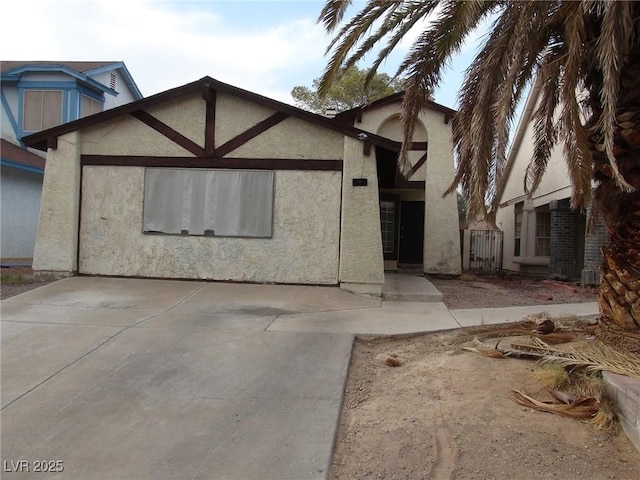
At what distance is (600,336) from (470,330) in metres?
1.68

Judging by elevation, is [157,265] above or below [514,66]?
below


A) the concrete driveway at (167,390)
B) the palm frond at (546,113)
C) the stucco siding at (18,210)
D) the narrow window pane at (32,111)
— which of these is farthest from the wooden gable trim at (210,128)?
the narrow window pane at (32,111)

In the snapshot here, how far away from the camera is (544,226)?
16234mm

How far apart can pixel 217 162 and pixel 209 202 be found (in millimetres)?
786

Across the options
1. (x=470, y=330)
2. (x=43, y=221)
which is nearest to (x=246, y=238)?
(x=43, y=221)

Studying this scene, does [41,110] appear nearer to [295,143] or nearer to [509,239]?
[295,143]

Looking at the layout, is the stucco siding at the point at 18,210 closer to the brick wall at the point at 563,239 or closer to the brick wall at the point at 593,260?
the brick wall at the point at 593,260

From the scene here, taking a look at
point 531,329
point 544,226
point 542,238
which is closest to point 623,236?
point 531,329

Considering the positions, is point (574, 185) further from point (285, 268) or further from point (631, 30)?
point (285, 268)

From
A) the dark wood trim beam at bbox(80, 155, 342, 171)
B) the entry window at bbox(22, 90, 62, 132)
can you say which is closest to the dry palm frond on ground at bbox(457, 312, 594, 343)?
the dark wood trim beam at bbox(80, 155, 342, 171)

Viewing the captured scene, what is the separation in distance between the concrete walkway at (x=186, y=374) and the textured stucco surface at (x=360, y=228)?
0.61 m

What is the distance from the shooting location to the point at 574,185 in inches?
178

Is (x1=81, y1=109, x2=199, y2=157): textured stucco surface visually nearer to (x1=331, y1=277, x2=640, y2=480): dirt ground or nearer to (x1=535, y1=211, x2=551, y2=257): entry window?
(x1=331, y1=277, x2=640, y2=480): dirt ground

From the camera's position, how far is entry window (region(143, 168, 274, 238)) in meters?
9.29
